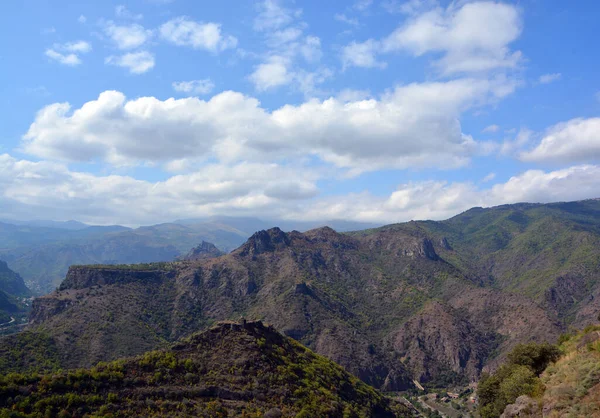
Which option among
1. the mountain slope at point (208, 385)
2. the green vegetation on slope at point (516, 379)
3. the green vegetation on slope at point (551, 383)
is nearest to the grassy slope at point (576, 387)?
the green vegetation on slope at point (551, 383)

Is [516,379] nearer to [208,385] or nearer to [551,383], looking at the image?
[551,383]

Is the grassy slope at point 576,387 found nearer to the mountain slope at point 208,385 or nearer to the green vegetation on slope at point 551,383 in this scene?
the green vegetation on slope at point 551,383

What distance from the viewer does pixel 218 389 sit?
59.4 metres

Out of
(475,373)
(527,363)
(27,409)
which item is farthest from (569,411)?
(475,373)

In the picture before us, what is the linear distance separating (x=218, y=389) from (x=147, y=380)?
1046 cm

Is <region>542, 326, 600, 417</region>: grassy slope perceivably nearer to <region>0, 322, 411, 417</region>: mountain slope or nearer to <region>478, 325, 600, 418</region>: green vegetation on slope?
<region>478, 325, 600, 418</region>: green vegetation on slope

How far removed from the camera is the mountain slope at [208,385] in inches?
1970

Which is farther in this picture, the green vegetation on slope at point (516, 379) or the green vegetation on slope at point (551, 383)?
the green vegetation on slope at point (516, 379)

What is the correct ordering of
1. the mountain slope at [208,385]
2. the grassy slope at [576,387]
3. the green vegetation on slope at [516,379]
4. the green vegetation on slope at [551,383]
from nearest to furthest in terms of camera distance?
the grassy slope at [576,387]
the green vegetation on slope at [551,383]
the green vegetation on slope at [516,379]
the mountain slope at [208,385]

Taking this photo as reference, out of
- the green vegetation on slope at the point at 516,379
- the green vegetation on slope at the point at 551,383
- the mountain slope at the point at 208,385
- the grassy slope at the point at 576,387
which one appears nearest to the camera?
the grassy slope at the point at 576,387

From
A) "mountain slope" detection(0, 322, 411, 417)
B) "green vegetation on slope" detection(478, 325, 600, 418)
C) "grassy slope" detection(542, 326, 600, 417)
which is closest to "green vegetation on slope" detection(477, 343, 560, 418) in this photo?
"green vegetation on slope" detection(478, 325, 600, 418)

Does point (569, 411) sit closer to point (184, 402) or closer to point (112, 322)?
point (184, 402)

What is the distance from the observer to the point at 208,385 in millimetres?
59500

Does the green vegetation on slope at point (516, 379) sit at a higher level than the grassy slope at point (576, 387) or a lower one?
lower
